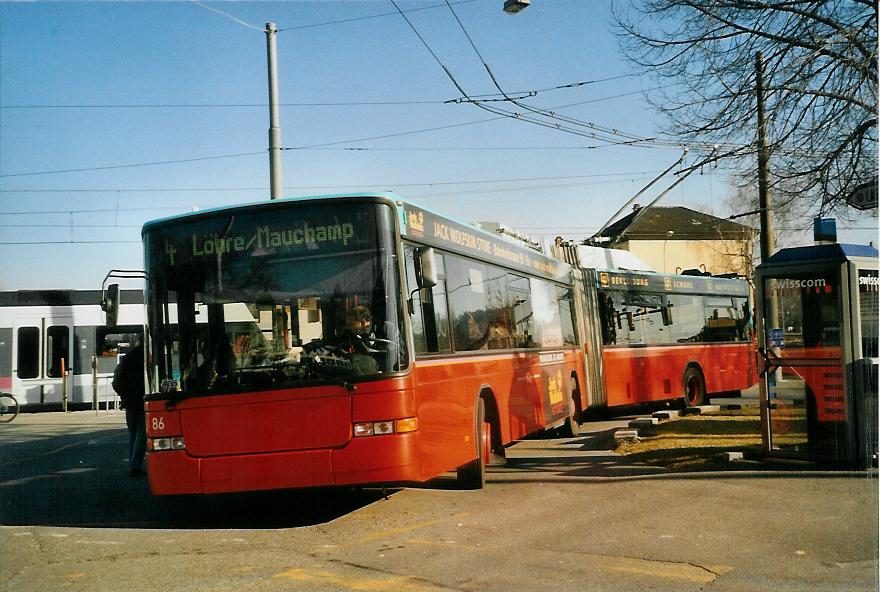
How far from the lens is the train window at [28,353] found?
1111 inches

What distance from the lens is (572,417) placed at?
51.1 feet

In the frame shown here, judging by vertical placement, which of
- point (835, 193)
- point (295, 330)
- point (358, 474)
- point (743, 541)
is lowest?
point (743, 541)

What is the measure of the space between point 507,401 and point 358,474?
147 inches

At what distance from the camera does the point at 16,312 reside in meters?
28.5

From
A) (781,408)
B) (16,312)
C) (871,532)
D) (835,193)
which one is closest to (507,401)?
(781,408)

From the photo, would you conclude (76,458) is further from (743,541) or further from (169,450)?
(743,541)

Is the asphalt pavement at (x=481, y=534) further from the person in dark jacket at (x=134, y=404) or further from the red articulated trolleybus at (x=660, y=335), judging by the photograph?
the red articulated trolleybus at (x=660, y=335)

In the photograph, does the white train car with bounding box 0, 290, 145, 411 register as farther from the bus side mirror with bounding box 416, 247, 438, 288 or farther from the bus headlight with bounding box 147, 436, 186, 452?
the bus side mirror with bounding box 416, 247, 438, 288

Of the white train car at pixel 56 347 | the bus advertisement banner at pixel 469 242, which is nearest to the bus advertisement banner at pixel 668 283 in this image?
the bus advertisement banner at pixel 469 242

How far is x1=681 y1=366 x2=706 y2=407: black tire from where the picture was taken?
21188 millimetres

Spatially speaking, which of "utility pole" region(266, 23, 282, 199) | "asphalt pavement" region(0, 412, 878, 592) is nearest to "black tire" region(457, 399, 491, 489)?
"asphalt pavement" region(0, 412, 878, 592)

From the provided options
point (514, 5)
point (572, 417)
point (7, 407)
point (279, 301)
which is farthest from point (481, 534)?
point (7, 407)

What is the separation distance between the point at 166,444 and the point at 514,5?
8.39m

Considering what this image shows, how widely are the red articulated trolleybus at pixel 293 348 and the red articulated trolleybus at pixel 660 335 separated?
9388 mm
